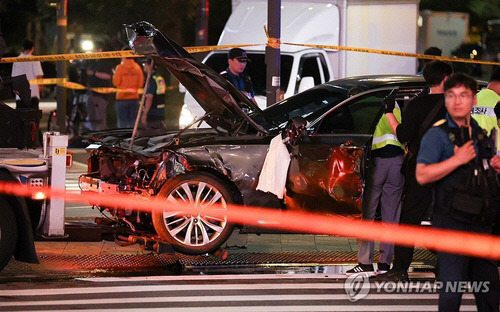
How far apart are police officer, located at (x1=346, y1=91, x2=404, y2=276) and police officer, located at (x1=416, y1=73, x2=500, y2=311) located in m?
2.70

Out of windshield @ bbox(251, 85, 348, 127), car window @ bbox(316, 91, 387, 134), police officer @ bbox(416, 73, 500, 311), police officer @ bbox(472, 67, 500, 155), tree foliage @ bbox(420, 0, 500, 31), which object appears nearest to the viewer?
police officer @ bbox(416, 73, 500, 311)

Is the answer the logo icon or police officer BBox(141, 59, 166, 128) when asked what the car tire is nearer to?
the logo icon

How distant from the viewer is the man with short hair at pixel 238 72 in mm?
13656

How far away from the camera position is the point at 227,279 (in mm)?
9664

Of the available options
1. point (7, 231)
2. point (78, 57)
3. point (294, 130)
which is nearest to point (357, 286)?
point (294, 130)

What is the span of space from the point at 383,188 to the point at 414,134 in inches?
38.1

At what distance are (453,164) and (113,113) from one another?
920 inches

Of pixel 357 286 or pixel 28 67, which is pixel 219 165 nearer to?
pixel 357 286

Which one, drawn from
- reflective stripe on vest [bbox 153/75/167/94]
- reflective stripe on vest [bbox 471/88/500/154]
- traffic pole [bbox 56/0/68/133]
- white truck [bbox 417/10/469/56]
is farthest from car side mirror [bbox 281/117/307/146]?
white truck [bbox 417/10/469/56]

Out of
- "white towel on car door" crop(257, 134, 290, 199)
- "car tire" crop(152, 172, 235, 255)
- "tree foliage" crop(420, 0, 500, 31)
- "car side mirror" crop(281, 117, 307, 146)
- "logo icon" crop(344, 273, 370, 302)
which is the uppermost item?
"tree foliage" crop(420, 0, 500, 31)

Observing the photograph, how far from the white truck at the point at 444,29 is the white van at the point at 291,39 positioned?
11406 mm

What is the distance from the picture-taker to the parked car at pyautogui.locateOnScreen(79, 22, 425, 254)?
405 inches

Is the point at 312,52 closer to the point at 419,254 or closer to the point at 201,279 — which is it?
the point at 419,254

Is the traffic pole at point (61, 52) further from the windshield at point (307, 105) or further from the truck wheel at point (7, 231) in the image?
the truck wheel at point (7, 231)
